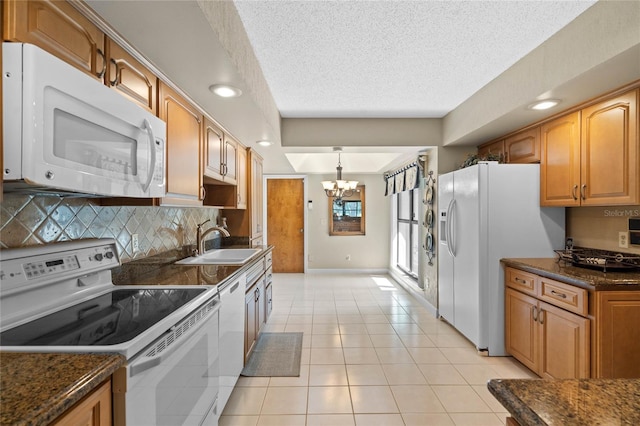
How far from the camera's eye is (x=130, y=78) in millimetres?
1532

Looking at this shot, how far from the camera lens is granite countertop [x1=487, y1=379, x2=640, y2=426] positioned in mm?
629

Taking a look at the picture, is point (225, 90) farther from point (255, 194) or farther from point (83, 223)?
point (255, 194)

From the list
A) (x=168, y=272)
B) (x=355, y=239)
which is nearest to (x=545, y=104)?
(x=168, y=272)

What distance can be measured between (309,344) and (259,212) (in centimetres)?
206

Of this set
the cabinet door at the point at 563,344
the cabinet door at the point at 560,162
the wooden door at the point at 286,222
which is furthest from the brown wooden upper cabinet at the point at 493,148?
the wooden door at the point at 286,222

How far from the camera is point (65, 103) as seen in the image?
98cm

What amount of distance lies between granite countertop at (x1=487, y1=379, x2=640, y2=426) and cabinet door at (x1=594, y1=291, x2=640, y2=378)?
155 cm

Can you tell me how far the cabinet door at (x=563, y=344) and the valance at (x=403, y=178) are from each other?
103 inches

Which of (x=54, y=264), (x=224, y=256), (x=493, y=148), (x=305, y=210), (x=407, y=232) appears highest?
(x=493, y=148)

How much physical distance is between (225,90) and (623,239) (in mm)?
3140

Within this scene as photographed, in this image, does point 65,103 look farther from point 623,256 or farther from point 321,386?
point 623,256

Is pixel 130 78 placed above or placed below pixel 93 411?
above

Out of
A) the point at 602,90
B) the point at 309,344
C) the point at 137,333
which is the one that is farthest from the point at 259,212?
the point at 602,90

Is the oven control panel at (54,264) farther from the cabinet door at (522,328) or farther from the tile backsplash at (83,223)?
the cabinet door at (522,328)
